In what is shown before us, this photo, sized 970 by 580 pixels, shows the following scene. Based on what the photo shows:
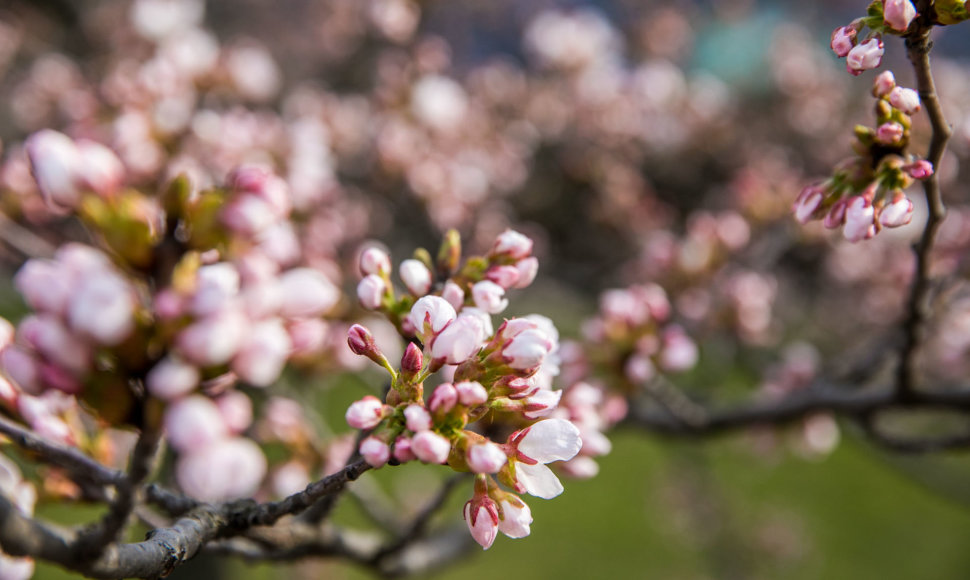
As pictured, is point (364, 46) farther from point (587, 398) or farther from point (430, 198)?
point (587, 398)

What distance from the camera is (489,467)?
0.83 metres

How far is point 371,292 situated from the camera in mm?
1040

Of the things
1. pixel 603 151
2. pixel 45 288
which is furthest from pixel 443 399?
pixel 603 151

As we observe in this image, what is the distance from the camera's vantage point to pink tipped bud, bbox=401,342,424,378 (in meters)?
0.90

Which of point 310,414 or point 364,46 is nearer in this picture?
point 310,414

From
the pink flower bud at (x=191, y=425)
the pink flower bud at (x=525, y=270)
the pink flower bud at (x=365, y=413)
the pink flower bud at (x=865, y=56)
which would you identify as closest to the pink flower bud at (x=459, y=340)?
the pink flower bud at (x=365, y=413)

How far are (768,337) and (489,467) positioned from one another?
220 cm

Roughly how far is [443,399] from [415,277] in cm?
27

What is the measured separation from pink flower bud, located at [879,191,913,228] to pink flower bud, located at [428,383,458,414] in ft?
2.63

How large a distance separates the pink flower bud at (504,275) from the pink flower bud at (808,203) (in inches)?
21.4

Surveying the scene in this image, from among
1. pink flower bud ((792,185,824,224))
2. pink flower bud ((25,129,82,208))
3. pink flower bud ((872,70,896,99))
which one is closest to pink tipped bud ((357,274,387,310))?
pink flower bud ((25,129,82,208))

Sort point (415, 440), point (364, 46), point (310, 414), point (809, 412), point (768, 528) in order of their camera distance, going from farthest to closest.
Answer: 1. point (768, 528)
2. point (364, 46)
3. point (310, 414)
4. point (809, 412)
5. point (415, 440)

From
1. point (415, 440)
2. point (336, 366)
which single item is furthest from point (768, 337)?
point (415, 440)

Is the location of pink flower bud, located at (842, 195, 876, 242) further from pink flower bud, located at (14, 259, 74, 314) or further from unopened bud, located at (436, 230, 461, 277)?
pink flower bud, located at (14, 259, 74, 314)
